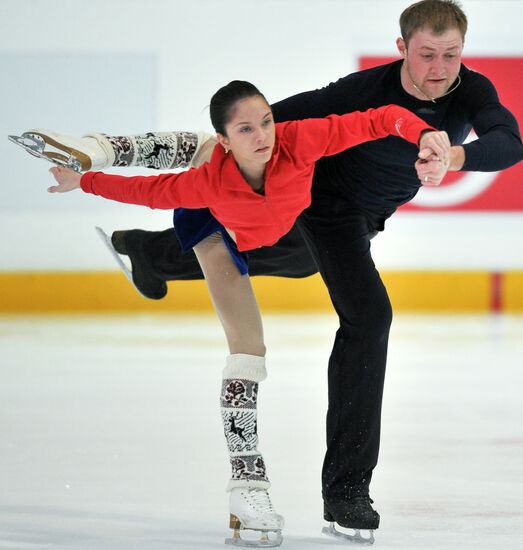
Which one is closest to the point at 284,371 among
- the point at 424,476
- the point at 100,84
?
the point at 424,476

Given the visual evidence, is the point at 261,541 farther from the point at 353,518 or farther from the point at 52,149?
the point at 52,149

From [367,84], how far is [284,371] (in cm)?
286

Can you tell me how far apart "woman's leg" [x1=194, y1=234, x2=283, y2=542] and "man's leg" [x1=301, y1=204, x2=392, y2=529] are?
19cm

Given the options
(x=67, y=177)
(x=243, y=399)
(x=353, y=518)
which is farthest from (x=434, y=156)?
(x=67, y=177)

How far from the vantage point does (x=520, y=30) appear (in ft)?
27.3

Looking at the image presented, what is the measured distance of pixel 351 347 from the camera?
2824 mm

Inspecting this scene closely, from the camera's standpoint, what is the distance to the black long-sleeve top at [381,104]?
9.18ft

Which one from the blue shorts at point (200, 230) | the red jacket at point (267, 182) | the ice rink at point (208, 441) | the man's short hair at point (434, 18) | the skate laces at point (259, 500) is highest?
the man's short hair at point (434, 18)

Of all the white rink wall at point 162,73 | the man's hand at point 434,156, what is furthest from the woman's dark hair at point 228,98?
the white rink wall at point 162,73

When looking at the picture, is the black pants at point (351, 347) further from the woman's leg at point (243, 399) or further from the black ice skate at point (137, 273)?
the black ice skate at point (137, 273)

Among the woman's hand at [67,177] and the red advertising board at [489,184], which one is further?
the red advertising board at [489,184]

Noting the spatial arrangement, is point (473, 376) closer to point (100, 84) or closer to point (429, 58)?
point (429, 58)

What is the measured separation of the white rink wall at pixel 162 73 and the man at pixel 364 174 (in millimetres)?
Result: 5157

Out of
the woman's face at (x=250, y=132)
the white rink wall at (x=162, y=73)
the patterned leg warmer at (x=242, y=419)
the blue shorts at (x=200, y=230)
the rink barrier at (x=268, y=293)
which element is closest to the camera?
the woman's face at (x=250, y=132)
